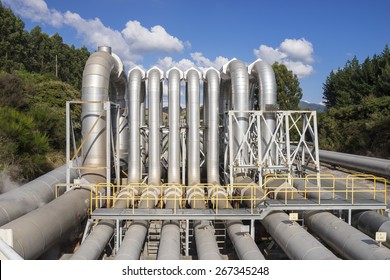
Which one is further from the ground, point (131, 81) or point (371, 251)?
point (131, 81)

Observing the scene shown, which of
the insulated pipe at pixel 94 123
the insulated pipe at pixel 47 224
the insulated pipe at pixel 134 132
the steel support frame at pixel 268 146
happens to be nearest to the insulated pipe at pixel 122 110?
the insulated pipe at pixel 134 132

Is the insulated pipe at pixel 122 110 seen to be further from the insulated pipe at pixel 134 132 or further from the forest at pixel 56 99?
the forest at pixel 56 99

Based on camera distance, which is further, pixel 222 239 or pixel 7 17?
pixel 7 17

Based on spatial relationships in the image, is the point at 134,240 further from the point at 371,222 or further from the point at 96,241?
the point at 371,222

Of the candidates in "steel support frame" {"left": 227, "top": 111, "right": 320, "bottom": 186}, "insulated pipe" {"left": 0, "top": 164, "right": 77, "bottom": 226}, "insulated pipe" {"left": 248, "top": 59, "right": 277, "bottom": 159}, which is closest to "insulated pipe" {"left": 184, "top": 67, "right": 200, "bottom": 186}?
"steel support frame" {"left": 227, "top": 111, "right": 320, "bottom": 186}

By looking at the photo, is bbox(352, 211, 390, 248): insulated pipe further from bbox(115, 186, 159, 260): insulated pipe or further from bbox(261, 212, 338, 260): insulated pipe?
bbox(115, 186, 159, 260): insulated pipe

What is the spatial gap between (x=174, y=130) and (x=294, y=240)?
948cm

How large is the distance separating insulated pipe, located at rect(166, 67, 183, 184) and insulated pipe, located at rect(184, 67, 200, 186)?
0.55m

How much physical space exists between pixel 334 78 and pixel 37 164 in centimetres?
5127

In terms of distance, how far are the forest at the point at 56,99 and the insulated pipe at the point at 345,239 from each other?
43.4 feet

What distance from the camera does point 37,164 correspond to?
715 inches

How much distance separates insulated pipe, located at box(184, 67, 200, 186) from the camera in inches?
663

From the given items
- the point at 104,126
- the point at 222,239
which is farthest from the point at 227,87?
the point at 222,239

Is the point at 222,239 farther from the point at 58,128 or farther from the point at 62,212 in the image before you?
the point at 58,128
